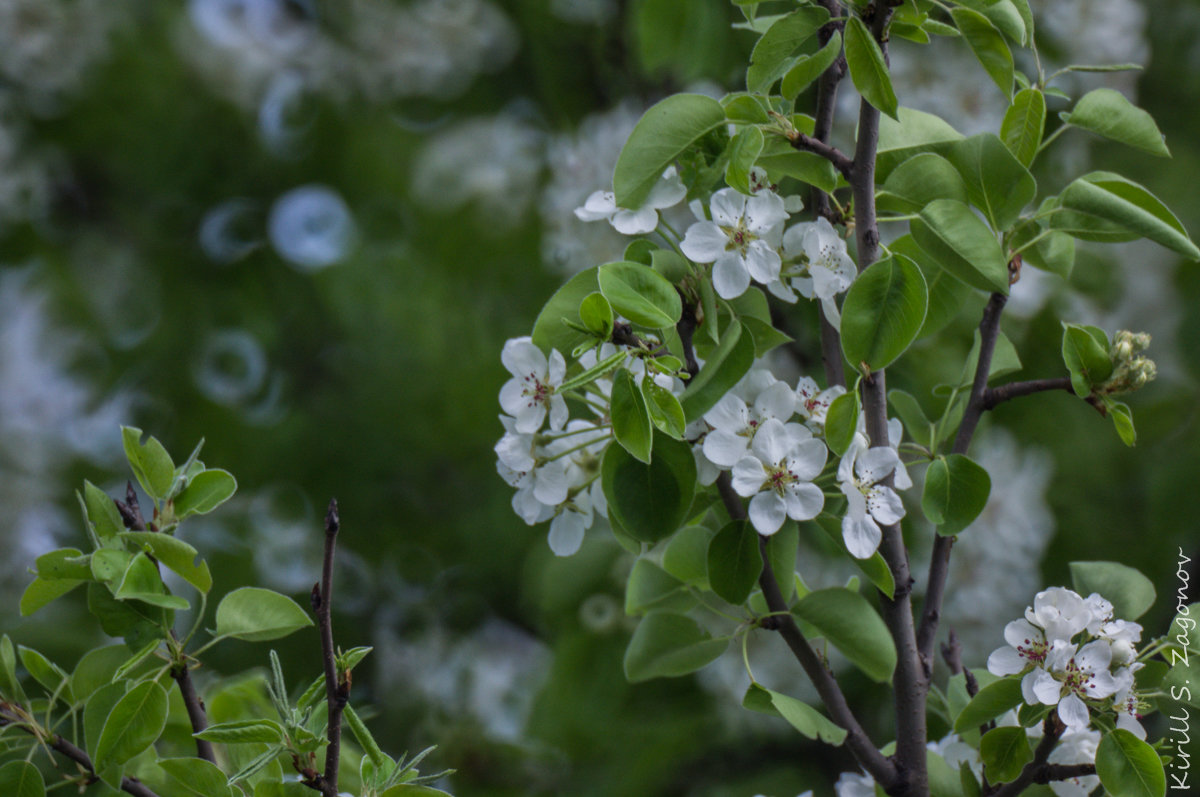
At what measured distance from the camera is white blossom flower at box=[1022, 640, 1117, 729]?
0.78m

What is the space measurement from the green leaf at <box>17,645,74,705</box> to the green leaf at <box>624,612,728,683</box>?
495 millimetres

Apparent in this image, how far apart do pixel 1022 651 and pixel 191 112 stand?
329 centimetres

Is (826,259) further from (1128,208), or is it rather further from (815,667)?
(815,667)

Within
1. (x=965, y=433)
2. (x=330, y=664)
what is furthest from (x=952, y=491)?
(x=330, y=664)

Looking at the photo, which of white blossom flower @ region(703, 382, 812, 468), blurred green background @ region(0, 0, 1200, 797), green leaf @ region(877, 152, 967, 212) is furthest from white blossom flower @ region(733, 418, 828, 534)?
blurred green background @ region(0, 0, 1200, 797)

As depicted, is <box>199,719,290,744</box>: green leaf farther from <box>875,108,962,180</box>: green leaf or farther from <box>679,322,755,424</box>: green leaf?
<box>875,108,962,180</box>: green leaf

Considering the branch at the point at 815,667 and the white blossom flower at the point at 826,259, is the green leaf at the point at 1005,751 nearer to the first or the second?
the branch at the point at 815,667

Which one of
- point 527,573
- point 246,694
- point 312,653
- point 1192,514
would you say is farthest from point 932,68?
point 312,653

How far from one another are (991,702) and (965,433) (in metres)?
0.22

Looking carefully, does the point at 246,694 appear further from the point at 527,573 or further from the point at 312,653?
the point at 312,653

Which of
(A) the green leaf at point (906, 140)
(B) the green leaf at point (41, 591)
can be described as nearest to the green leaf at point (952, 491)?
(A) the green leaf at point (906, 140)

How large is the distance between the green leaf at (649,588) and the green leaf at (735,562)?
5.3 inches

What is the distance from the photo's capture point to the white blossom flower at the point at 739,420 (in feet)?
2.66

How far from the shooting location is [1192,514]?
2201mm
